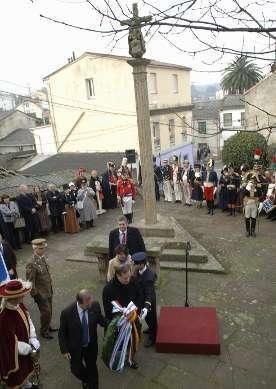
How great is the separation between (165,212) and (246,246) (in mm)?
4885

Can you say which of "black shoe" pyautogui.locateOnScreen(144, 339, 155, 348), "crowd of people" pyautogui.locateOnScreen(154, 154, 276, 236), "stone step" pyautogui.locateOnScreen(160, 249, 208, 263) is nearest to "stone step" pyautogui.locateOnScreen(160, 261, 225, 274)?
"stone step" pyautogui.locateOnScreen(160, 249, 208, 263)

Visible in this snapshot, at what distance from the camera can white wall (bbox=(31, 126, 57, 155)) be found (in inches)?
1265

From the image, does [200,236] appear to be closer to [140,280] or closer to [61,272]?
[61,272]

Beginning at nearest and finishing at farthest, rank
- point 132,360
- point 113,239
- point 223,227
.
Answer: point 132,360 → point 113,239 → point 223,227

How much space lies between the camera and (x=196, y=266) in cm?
938

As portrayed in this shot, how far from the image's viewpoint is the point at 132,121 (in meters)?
27.0

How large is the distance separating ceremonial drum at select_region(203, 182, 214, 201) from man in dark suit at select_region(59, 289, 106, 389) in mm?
9898

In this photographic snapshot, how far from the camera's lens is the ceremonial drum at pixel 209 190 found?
14438 mm

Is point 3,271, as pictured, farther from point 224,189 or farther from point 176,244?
point 224,189

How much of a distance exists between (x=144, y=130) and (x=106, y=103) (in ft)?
60.9

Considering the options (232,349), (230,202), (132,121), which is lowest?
(232,349)

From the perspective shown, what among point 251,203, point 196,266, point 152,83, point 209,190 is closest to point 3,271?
point 196,266

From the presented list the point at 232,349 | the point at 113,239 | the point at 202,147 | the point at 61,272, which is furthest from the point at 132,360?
the point at 202,147

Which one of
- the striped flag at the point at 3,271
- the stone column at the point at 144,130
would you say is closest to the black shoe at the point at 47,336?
the striped flag at the point at 3,271
